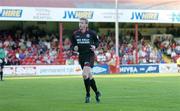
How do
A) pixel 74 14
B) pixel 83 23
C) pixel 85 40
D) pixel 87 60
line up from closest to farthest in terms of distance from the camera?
pixel 83 23
pixel 87 60
pixel 85 40
pixel 74 14

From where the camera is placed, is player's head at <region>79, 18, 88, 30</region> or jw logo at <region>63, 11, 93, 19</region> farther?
jw logo at <region>63, 11, 93, 19</region>

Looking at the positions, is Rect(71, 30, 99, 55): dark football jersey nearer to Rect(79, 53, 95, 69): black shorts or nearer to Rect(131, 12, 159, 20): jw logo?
Rect(79, 53, 95, 69): black shorts

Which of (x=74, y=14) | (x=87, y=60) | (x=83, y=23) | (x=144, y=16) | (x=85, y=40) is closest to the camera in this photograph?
(x=83, y=23)

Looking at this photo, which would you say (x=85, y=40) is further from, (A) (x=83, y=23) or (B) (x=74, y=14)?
(B) (x=74, y=14)

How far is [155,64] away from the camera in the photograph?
44.2 m

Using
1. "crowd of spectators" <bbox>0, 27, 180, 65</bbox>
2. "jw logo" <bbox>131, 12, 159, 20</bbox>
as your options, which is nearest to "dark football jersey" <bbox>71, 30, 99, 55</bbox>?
"crowd of spectators" <bbox>0, 27, 180, 65</bbox>

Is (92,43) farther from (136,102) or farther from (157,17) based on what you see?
(157,17)

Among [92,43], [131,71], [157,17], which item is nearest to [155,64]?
[131,71]

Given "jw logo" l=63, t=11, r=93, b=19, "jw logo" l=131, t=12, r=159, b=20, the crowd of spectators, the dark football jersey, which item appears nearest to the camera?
the dark football jersey

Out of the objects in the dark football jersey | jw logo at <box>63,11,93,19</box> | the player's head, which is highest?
jw logo at <box>63,11,93,19</box>

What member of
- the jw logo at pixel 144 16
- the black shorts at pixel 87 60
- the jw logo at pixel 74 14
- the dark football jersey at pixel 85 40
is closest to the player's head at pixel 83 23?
the dark football jersey at pixel 85 40

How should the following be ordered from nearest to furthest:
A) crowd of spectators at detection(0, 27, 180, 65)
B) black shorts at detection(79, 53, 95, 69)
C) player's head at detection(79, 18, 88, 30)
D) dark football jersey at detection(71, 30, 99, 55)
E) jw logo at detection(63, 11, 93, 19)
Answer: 1. player's head at detection(79, 18, 88, 30)
2. black shorts at detection(79, 53, 95, 69)
3. dark football jersey at detection(71, 30, 99, 55)
4. crowd of spectators at detection(0, 27, 180, 65)
5. jw logo at detection(63, 11, 93, 19)

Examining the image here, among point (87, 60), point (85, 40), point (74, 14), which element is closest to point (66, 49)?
point (74, 14)

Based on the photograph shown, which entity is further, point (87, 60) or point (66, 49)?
point (66, 49)
